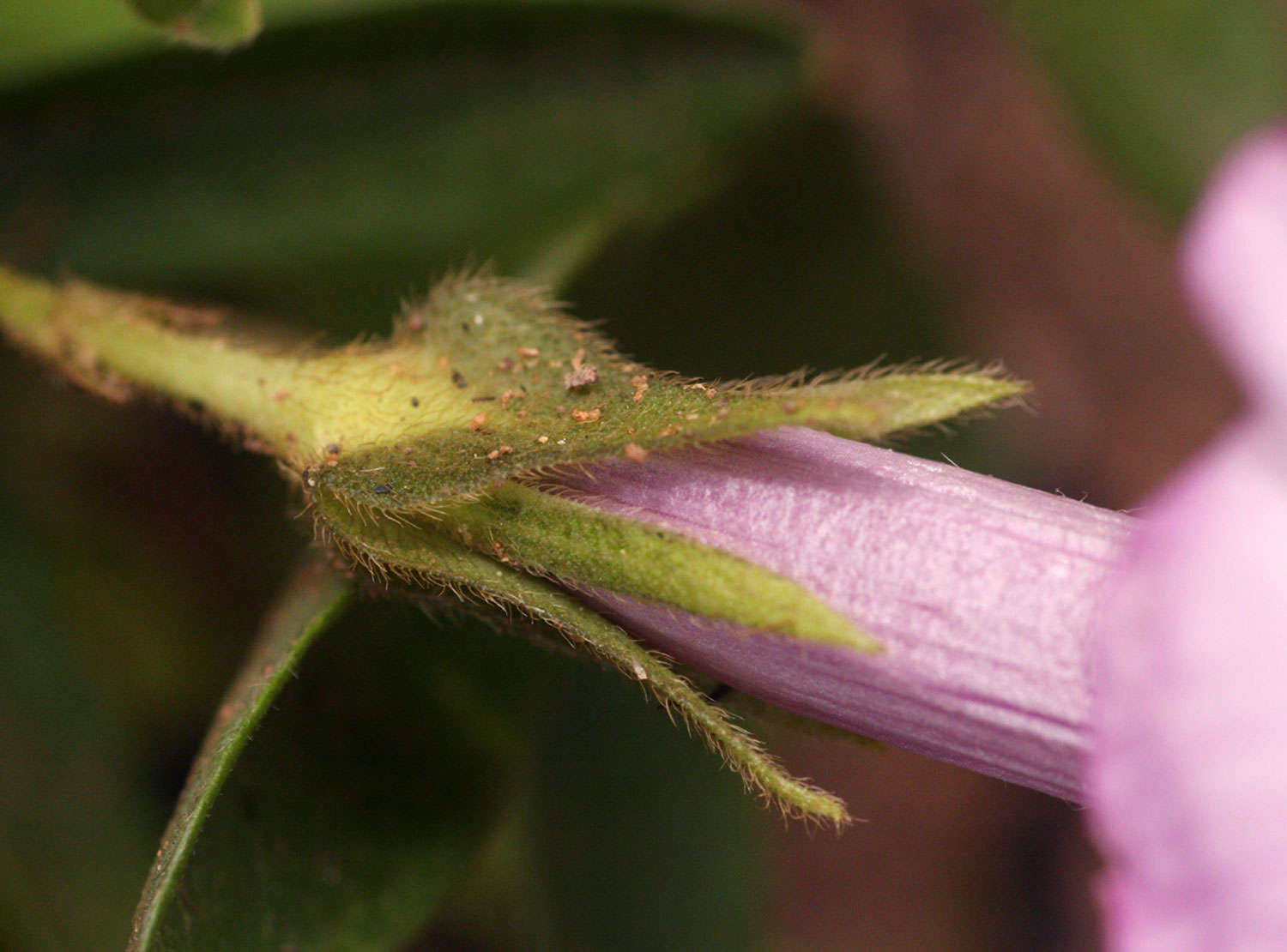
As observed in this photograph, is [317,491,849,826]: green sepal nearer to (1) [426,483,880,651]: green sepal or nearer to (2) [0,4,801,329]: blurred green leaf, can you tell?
(1) [426,483,880,651]: green sepal

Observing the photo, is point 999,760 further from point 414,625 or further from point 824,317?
point 824,317

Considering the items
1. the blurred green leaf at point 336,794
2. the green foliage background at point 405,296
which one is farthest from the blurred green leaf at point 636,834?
the blurred green leaf at point 336,794

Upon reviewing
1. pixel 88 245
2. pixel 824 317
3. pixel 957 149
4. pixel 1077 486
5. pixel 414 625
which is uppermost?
pixel 957 149

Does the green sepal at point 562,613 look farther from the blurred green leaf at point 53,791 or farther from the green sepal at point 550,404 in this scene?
the blurred green leaf at point 53,791

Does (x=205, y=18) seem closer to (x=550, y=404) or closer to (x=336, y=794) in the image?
(x=550, y=404)

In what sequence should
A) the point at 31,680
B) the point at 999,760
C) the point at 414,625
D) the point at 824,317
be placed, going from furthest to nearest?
the point at 824,317 → the point at 31,680 → the point at 414,625 → the point at 999,760

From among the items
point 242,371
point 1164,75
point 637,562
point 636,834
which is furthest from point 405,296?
point 1164,75

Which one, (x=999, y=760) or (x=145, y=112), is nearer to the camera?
(x=999, y=760)

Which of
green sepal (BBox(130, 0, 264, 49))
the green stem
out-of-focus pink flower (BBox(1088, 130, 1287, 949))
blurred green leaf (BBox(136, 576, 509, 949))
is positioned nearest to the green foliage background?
blurred green leaf (BBox(136, 576, 509, 949))

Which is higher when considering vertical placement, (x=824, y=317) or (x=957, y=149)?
(x=957, y=149)

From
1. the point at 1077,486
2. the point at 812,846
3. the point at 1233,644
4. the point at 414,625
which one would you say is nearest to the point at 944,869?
the point at 812,846
